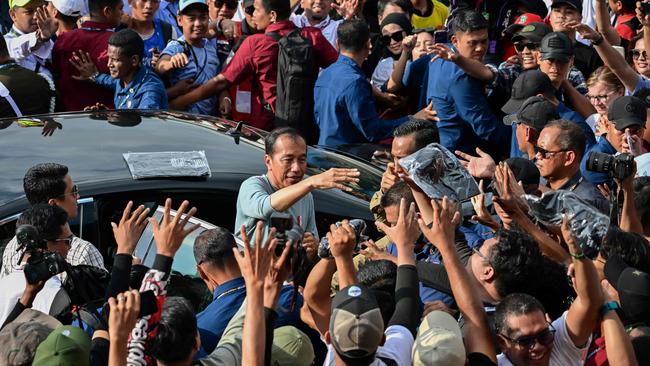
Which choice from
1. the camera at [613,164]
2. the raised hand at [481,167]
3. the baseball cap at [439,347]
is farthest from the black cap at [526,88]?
the baseball cap at [439,347]

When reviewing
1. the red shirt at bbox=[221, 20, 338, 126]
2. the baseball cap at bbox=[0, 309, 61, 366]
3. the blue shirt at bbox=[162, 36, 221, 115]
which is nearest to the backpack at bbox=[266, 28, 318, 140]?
the red shirt at bbox=[221, 20, 338, 126]

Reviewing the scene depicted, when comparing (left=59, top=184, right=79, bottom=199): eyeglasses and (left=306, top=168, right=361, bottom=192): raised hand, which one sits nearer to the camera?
(left=306, top=168, right=361, bottom=192): raised hand

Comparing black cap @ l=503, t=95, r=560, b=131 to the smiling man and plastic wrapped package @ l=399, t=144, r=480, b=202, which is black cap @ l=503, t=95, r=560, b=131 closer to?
plastic wrapped package @ l=399, t=144, r=480, b=202

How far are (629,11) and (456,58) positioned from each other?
3.32 metres

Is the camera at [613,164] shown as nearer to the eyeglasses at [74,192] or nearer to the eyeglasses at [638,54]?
the eyeglasses at [74,192]

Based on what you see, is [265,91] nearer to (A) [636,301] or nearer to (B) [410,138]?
(B) [410,138]

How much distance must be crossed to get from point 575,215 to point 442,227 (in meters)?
0.92

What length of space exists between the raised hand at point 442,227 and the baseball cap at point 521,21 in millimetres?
4821

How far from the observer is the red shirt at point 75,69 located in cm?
912

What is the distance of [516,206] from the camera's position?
568 cm

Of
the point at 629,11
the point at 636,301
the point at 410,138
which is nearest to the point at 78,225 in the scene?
the point at 410,138

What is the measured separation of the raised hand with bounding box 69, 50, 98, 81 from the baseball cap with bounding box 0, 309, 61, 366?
14.8 feet

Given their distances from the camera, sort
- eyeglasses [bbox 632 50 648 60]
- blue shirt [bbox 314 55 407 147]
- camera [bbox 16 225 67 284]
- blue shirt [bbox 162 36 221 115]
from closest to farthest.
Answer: camera [bbox 16 225 67 284] → blue shirt [bbox 314 55 407 147] → eyeglasses [bbox 632 50 648 60] → blue shirt [bbox 162 36 221 115]

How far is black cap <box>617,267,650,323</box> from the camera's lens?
5129 mm
